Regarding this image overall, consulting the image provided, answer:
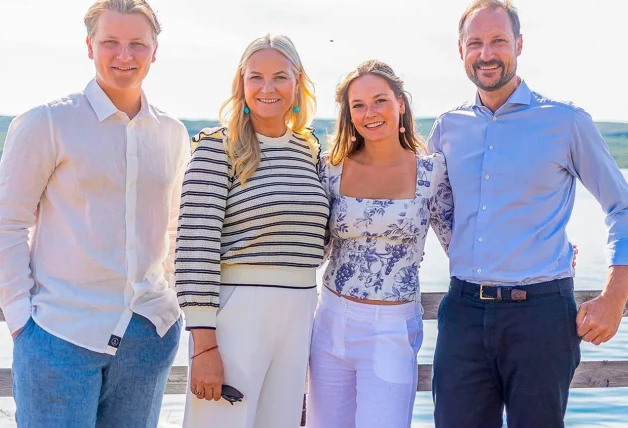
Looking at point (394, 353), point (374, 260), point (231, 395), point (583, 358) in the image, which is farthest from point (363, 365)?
point (583, 358)

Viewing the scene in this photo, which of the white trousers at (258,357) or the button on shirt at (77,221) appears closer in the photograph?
the button on shirt at (77,221)

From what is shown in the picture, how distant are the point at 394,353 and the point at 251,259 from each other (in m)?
0.62

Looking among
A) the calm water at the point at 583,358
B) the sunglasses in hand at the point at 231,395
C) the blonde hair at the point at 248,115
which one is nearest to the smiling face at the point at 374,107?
the blonde hair at the point at 248,115

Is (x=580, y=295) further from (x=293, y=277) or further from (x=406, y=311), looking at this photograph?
(x=293, y=277)

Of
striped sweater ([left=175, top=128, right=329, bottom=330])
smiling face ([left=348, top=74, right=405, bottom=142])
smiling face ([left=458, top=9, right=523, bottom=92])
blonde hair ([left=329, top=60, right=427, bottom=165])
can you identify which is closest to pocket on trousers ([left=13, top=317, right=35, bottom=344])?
striped sweater ([left=175, top=128, right=329, bottom=330])

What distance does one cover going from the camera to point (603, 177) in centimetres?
296

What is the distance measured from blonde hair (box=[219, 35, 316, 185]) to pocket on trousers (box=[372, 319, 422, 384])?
74cm

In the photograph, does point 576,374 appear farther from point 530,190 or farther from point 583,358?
point 583,358

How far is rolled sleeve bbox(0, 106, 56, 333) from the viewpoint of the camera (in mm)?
2541

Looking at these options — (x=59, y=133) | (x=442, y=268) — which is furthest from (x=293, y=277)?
(x=442, y=268)

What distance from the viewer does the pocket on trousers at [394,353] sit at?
2.89m

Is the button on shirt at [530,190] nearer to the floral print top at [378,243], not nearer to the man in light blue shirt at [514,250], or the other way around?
the man in light blue shirt at [514,250]

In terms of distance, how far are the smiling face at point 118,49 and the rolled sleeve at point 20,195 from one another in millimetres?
245

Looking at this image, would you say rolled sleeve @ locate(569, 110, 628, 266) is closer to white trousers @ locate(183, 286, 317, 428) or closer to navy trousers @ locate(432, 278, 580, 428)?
navy trousers @ locate(432, 278, 580, 428)
